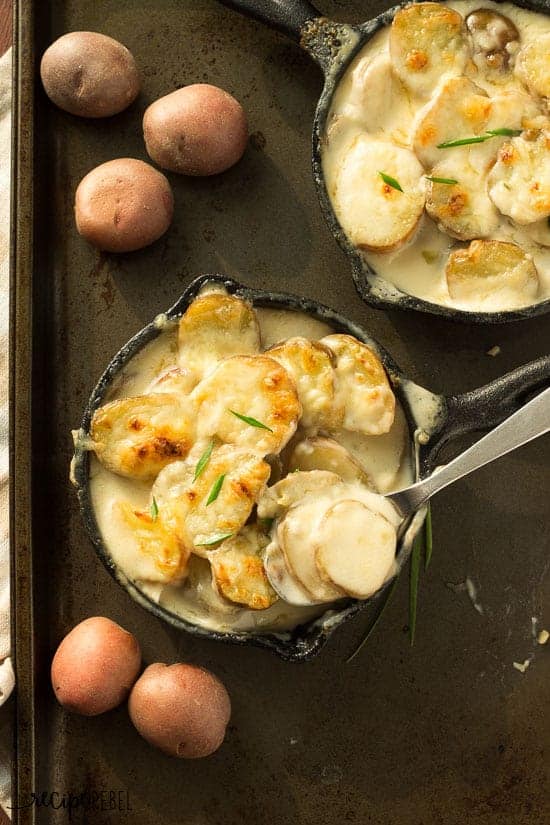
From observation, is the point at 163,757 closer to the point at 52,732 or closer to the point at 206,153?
the point at 52,732

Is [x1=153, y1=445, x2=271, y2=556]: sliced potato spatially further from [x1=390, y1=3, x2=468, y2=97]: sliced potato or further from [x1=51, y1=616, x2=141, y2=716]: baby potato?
[x1=390, y1=3, x2=468, y2=97]: sliced potato

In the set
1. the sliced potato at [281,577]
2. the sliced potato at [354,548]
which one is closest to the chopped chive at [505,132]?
the sliced potato at [354,548]

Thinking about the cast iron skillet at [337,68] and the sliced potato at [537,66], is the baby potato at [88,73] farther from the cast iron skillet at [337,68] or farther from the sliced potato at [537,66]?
the sliced potato at [537,66]

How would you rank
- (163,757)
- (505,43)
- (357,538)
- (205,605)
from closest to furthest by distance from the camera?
(357,538) < (205,605) < (505,43) < (163,757)

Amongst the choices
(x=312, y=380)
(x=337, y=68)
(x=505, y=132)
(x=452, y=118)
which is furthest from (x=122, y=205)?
(x=505, y=132)

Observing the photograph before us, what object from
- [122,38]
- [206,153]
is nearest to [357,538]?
[206,153]

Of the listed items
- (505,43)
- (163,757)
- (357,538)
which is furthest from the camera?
(163,757)
